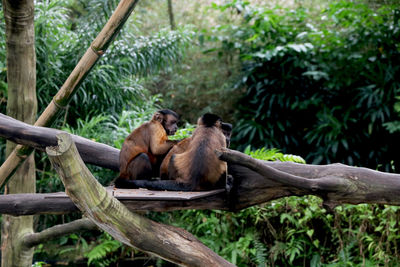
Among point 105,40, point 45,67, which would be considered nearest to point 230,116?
point 45,67

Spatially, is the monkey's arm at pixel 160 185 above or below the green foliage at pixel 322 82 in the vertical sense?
below

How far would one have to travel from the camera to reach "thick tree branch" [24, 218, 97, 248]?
2998 mm

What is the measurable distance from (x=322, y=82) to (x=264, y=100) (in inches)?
38.0

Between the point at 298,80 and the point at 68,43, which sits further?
the point at 298,80

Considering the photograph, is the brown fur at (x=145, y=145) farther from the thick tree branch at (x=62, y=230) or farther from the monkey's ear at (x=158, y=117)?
the thick tree branch at (x=62, y=230)

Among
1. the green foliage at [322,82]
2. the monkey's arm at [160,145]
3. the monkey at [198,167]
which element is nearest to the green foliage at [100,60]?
the green foliage at [322,82]

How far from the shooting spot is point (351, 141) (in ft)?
21.0

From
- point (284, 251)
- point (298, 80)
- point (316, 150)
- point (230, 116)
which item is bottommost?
point (284, 251)

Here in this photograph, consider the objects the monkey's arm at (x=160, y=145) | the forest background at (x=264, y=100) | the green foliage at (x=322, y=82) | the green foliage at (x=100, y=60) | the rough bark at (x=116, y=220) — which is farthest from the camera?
the green foliage at (x=322, y=82)

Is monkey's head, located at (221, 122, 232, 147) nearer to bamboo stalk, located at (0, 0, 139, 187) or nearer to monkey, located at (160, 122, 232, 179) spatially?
monkey, located at (160, 122, 232, 179)

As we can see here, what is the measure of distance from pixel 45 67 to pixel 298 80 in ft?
12.9

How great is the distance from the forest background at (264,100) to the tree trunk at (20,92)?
1338 mm

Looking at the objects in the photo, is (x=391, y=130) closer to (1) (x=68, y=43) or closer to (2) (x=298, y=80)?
(2) (x=298, y=80)

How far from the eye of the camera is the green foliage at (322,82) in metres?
6.29
